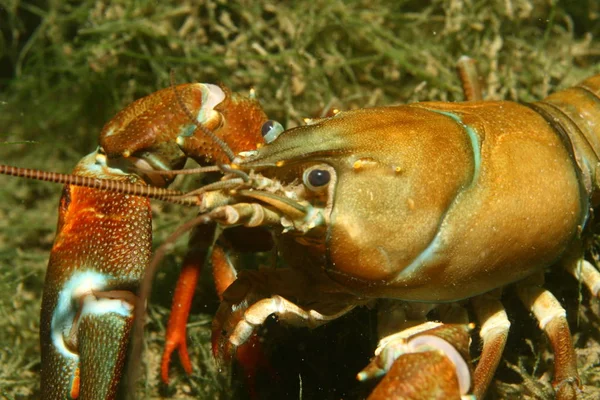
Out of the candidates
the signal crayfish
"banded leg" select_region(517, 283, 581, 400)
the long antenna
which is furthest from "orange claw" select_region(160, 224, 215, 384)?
"banded leg" select_region(517, 283, 581, 400)

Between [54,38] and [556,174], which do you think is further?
[54,38]

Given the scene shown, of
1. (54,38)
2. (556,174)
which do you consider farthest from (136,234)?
(54,38)

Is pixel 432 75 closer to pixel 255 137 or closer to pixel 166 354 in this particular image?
pixel 255 137

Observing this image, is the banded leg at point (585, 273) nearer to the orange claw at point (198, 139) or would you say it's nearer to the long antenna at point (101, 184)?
the orange claw at point (198, 139)

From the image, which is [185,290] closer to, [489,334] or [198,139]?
[198,139]

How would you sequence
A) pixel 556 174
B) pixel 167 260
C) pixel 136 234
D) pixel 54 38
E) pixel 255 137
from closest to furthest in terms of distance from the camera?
pixel 136 234 < pixel 556 174 < pixel 255 137 < pixel 167 260 < pixel 54 38

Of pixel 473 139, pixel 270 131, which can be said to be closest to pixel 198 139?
pixel 270 131

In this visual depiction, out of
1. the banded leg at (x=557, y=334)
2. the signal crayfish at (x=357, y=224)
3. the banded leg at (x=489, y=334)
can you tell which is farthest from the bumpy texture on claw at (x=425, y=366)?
the banded leg at (x=557, y=334)

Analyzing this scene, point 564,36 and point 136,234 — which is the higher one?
point 564,36
